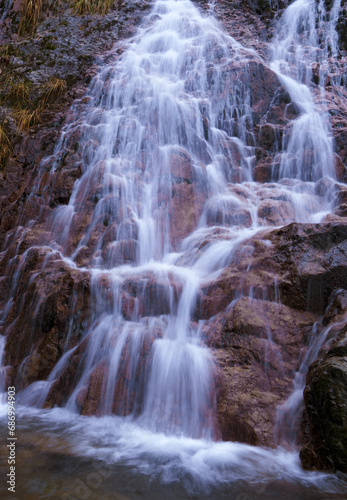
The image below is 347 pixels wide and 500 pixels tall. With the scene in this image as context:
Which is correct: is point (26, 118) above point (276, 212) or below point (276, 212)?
above

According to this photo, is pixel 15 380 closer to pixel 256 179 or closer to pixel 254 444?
pixel 254 444

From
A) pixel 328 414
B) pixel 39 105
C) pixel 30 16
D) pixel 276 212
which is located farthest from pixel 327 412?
pixel 30 16

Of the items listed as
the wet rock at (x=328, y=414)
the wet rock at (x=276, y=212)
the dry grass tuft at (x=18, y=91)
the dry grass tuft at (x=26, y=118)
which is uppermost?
the dry grass tuft at (x=18, y=91)

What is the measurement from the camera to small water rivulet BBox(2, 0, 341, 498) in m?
3.87

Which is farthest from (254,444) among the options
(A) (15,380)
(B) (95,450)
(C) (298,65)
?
(C) (298,65)

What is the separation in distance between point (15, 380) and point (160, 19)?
43.7ft

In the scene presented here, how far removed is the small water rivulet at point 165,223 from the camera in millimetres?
3873

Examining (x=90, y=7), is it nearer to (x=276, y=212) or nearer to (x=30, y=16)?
(x=30, y=16)

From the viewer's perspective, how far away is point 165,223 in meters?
7.23

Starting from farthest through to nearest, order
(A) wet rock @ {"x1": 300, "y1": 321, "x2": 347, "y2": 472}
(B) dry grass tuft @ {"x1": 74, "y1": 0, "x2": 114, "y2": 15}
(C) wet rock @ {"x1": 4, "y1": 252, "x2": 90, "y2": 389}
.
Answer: (B) dry grass tuft @ {"x1": 74, "y1": 0, "x2": 114, "y2": 15}, (C) wet rock @ {"x1": 4, "y1": 252, "x2": 90, "y2": 389}, (A) wet rock @ {"x1": 300, "y1": 321, "x2": 347, "y2": 472}

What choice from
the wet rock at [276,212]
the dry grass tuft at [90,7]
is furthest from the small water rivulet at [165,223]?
the dry grass tuft at [90,7]

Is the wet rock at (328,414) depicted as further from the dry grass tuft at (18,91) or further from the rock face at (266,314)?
the dry grass tuft at (18,91)

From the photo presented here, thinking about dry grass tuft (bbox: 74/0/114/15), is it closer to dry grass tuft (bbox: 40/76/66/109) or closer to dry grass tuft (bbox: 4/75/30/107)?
dry grass tuft (bbox: 40/76/66/109)

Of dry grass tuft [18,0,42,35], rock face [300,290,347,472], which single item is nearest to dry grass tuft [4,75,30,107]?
dry grass tuft [18,0,42,35]
